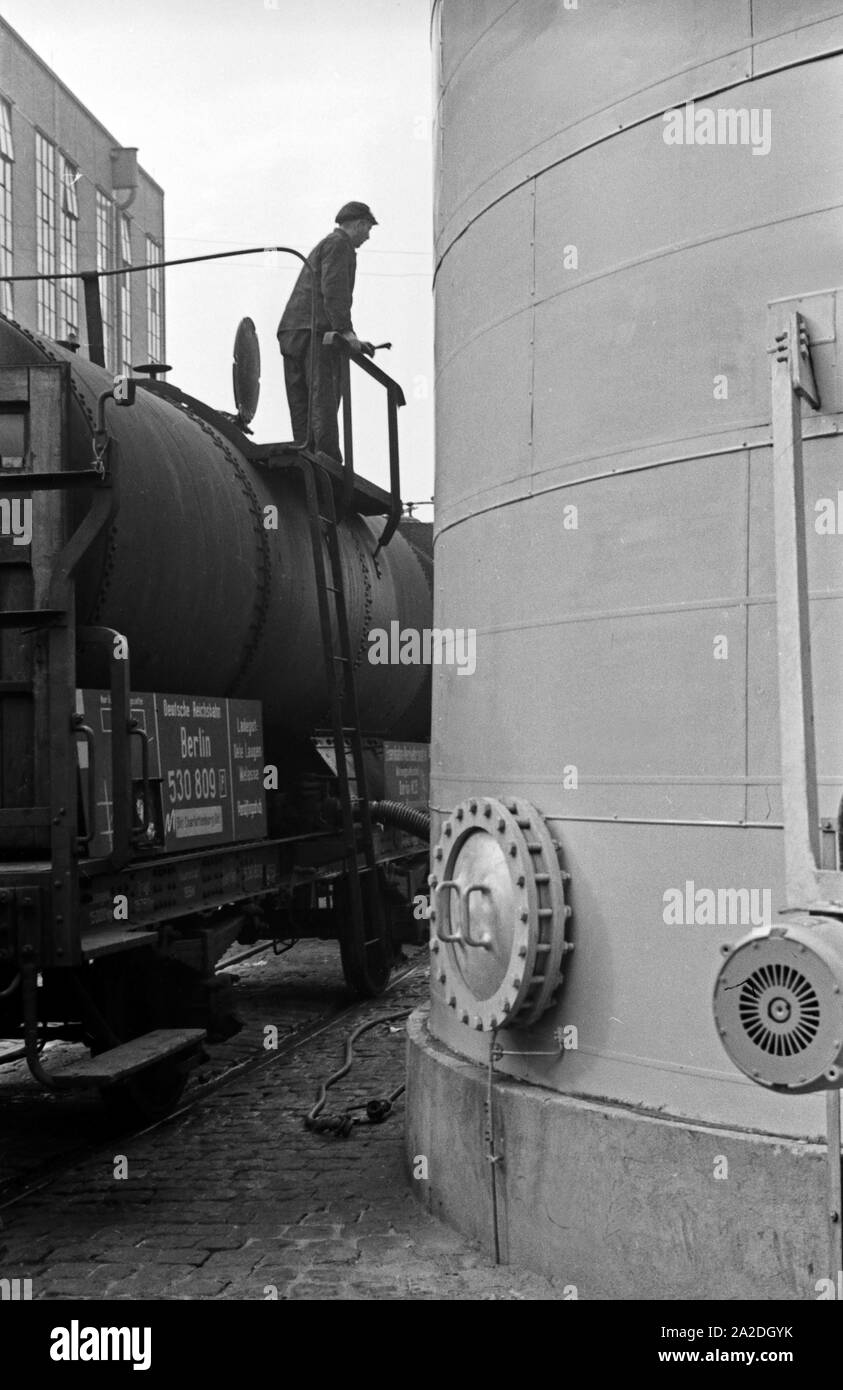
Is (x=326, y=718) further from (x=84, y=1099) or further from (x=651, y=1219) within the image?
(x=651, y=1219)

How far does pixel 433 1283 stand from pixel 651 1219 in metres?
0.93

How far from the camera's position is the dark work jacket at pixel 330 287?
10.3 meters

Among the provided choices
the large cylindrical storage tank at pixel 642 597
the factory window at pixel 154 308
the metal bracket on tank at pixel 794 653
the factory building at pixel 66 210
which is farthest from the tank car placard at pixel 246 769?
the factory window at pixel 154 308

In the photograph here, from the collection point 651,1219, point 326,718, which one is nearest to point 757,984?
point 651,1219

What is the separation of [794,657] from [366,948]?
812 centimetres

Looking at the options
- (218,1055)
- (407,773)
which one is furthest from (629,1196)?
(407,773)

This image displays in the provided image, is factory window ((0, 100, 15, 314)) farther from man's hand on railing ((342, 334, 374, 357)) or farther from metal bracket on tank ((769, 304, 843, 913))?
metal bracket on tank ((769, 304, 843, 913))

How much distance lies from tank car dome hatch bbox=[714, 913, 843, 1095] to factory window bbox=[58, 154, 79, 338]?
36.2 m

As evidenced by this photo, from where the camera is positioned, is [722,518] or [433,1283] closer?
[722,518]

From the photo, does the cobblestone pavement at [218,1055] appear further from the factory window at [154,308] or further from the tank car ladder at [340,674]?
the factory window at [154,308]

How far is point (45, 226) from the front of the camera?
3694 centimetres

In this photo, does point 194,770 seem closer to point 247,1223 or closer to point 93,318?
point 247,1223

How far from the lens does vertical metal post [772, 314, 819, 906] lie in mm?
3750

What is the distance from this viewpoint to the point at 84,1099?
8625mm
